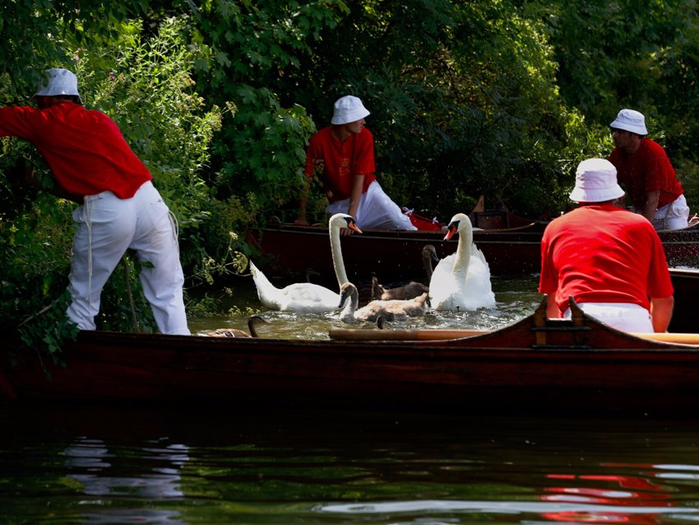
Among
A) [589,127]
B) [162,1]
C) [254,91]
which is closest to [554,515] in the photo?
[254,91]

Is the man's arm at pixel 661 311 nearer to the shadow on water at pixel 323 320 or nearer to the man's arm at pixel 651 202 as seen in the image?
the shadow on water at pixel 323 320

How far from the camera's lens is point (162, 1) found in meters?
14.3

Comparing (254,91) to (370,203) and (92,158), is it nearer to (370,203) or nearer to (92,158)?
(370,203)

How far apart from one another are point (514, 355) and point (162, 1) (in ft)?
26.7

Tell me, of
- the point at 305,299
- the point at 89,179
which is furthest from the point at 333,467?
the point at 305,299

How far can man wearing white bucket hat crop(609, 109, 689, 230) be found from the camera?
13.4 metres

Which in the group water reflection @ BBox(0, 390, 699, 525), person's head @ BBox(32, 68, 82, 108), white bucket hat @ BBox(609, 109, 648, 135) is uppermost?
person's head @ BBox(32, 68, 82, 108)

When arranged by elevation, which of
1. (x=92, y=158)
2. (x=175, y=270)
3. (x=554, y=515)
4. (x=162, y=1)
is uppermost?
(x=162, y=1)

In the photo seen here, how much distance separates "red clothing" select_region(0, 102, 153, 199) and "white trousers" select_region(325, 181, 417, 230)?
6.49 meters

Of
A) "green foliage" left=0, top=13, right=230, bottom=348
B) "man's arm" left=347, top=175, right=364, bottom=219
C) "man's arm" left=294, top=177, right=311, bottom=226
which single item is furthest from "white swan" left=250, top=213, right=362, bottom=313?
"man's arm" left=294, top=177, right=311, bottom=226

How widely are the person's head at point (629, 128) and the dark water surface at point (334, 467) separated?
634cm

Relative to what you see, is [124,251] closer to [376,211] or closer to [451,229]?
[451,229]

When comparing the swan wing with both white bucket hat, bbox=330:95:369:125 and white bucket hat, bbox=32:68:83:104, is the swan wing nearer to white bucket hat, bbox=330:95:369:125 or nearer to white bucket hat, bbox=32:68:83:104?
white bucket hat, bbox=330:95:369:125

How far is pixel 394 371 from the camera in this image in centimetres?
772
